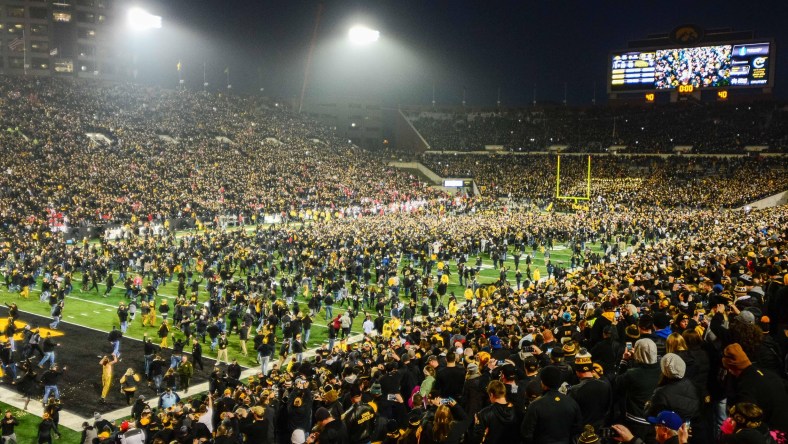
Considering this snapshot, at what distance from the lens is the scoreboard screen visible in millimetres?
53406

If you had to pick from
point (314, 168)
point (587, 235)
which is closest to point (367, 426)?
point (587, 235)

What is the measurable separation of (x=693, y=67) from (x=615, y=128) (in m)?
14.5

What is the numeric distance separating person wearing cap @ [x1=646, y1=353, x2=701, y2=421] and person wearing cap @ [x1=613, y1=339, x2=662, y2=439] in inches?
16.0

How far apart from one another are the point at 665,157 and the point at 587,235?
3110cm

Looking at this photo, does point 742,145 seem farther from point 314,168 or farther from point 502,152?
point 314,168

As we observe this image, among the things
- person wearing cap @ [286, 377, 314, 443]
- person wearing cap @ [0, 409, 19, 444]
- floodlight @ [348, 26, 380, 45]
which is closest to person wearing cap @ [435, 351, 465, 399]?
person wearing cap @ [286, 377, 314, 443]

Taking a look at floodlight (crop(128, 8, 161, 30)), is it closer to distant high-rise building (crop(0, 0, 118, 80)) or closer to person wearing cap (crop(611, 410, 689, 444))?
distant high-rise building (crop(0, 0, 118, 80))

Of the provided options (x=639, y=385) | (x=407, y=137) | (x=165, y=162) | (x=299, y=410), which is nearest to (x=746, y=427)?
(x=639, y=385)

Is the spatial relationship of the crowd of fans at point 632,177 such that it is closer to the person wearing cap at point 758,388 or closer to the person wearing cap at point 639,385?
the person wearing cap at point 639,385

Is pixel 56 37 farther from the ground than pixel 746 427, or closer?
farther from the ground

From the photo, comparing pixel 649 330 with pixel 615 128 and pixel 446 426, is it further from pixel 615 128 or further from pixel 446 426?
pixel 615 128

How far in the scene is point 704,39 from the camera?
5591 centimetres

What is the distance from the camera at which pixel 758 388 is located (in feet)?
13.8

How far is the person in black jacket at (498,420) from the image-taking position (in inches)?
198
